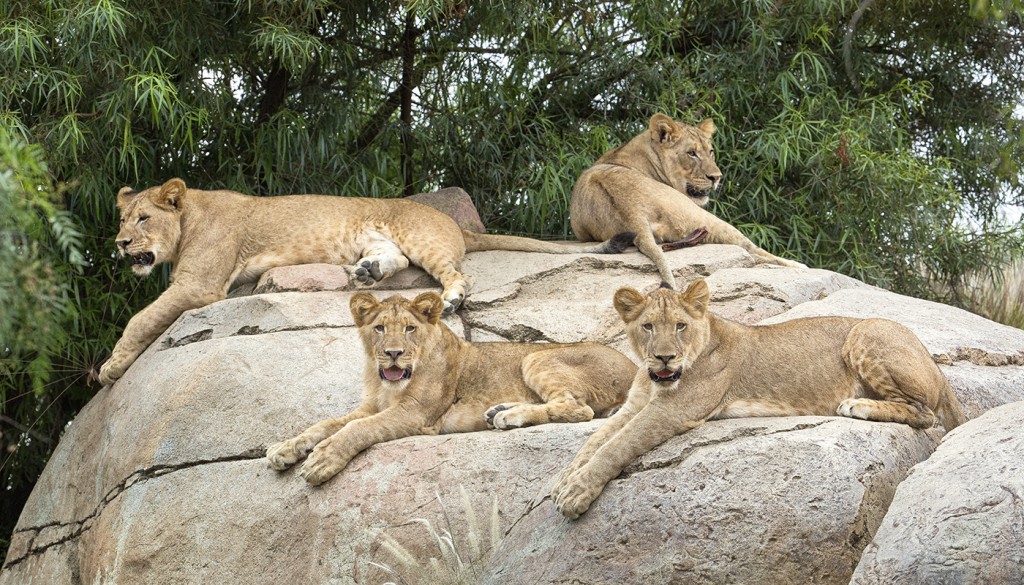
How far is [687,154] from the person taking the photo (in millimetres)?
9953

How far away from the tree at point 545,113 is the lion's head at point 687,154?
1.58ft

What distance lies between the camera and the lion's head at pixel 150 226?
8.47 metres

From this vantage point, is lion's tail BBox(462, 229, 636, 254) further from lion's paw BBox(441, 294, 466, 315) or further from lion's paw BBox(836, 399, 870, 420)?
lion's paw BBox(836, 399, 870, 420)

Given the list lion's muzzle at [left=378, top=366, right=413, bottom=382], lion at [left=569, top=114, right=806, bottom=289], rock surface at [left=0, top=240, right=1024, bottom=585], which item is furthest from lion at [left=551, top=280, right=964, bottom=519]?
lion at [left=569, top=114, right=806, bottom=289]

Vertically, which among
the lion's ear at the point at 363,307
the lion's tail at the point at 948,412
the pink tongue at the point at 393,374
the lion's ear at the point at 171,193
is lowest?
the pink tongue at the point at 393,374

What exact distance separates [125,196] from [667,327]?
14.4ft

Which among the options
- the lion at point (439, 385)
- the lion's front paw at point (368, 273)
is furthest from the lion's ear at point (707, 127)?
the lion at point (439, 385)

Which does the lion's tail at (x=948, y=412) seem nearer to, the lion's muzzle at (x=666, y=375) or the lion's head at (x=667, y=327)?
the lion's head at (x=667, y=327)

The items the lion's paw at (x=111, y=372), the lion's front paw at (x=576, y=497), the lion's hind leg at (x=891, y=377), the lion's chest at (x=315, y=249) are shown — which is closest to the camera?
the lion's front paw at (x=576, y=497)

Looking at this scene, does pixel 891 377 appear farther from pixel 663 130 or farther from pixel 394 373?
pixel 663 130

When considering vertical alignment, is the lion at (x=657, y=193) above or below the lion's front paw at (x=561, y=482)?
above

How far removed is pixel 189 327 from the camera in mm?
Answer: 7930

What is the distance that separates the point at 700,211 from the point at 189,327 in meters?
3.67

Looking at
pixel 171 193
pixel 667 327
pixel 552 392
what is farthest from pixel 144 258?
pixel 667 327
